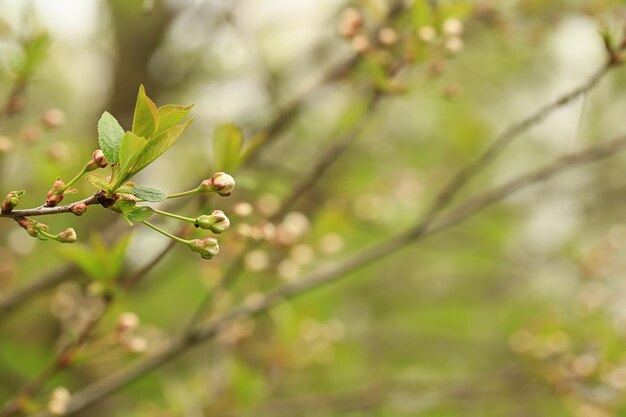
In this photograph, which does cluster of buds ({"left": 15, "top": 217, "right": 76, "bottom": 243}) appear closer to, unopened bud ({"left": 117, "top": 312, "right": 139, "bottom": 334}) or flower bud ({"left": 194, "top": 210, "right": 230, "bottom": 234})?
flower bud ({"left": 194, "top": 210, "right": 230, "bottom": 234})

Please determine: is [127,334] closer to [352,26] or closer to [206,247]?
[206,247]

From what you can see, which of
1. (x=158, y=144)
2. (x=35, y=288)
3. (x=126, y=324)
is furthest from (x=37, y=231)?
(x=35, y=288)

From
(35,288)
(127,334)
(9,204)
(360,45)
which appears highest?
(360,45)

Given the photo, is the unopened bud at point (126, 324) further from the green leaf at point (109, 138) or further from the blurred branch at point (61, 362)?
the green leaf at point (109, 138)

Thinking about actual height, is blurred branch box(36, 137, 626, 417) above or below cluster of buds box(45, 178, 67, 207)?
above

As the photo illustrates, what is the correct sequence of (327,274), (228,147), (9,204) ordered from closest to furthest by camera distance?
(9,204), (228,147), (327,274)

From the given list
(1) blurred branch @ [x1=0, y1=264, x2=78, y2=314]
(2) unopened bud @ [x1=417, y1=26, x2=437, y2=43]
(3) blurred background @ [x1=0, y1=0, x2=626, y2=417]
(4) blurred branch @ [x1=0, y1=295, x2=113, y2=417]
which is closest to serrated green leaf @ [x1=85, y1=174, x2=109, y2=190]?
(3) blurred background @ [x1=0, y1=0, x2=626, y2=417]
